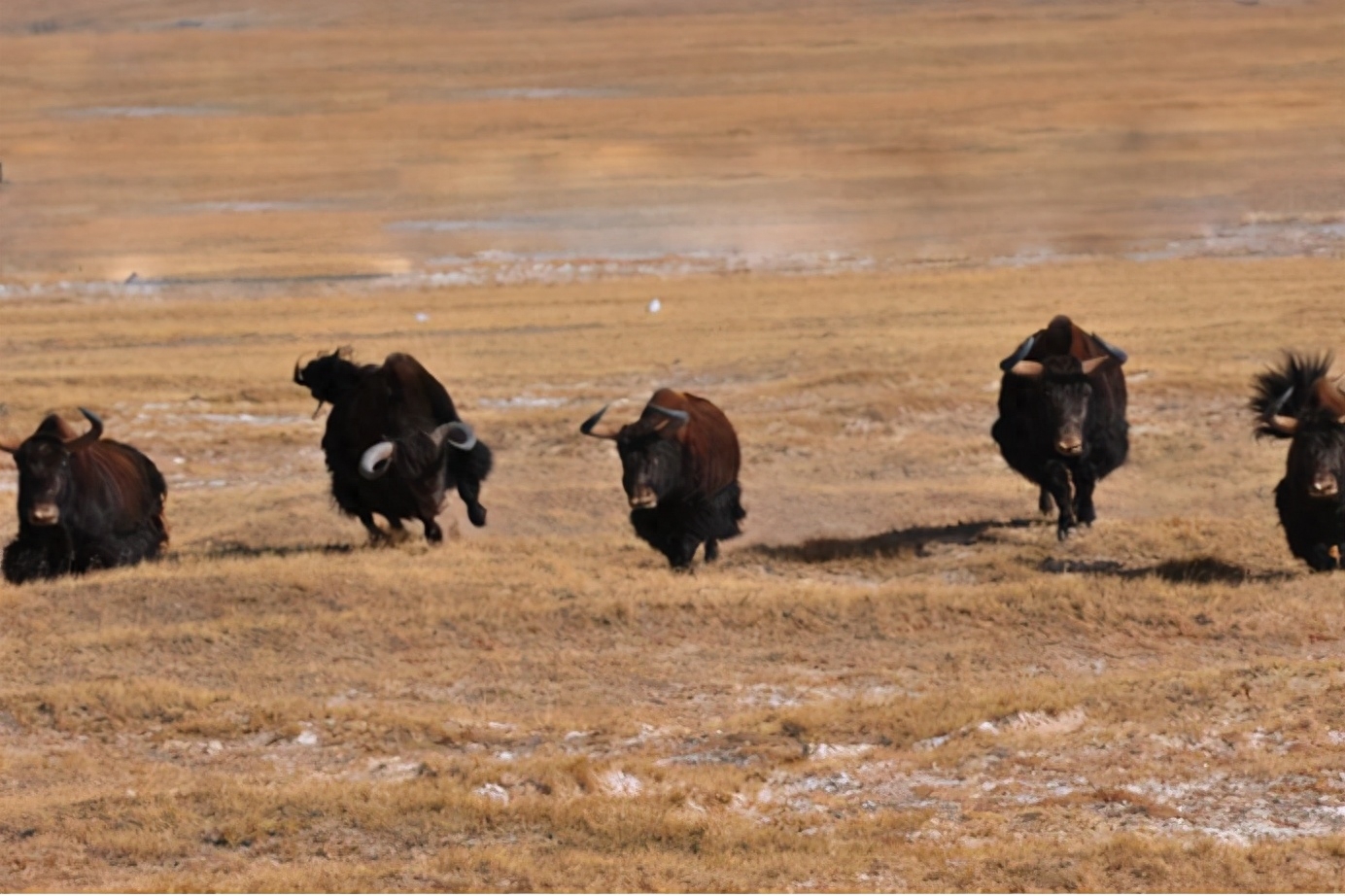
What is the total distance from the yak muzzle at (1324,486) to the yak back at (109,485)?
9095 mm

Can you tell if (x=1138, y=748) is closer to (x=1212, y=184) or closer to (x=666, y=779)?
(x=666, y=779)

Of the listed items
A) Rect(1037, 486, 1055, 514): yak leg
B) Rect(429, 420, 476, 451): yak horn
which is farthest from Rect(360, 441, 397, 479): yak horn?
Rect(1037, 486, 1055, 514): yak leg

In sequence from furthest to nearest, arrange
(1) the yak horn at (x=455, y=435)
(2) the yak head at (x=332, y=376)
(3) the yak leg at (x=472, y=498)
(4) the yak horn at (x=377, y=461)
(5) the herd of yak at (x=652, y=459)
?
(2) the yak head at (x=332, y=376), (3) the yak leg at (x=472, y=498), (1) the yak horn at (x=455, y=435), (4) the yak horn at (x=377, y=461), (5) the herd of yak at (x=652, y=459)

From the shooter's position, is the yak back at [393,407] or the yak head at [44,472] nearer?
the yak head at [44,472]

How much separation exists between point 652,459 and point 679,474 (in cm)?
36

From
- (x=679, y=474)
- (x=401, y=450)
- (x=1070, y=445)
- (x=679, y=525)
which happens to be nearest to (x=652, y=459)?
(x=679, y=474)

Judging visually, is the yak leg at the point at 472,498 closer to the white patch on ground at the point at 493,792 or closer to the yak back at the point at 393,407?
the yak back at the point at 393,407

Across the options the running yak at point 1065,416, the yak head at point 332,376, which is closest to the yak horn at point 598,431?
the yak head at point 332,376

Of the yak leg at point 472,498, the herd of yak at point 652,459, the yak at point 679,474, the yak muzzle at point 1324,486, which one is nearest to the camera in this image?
the yak muzzle at point 1324,486

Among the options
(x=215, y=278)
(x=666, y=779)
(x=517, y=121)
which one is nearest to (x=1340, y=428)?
(x=666, y=779)

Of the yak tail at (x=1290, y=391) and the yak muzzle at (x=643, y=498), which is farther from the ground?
the yak tail at (x=1290, y=391)

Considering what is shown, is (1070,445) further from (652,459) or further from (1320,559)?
(652,459)

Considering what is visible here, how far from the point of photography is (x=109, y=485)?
16.1 metres

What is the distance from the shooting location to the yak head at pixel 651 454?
15344mm
